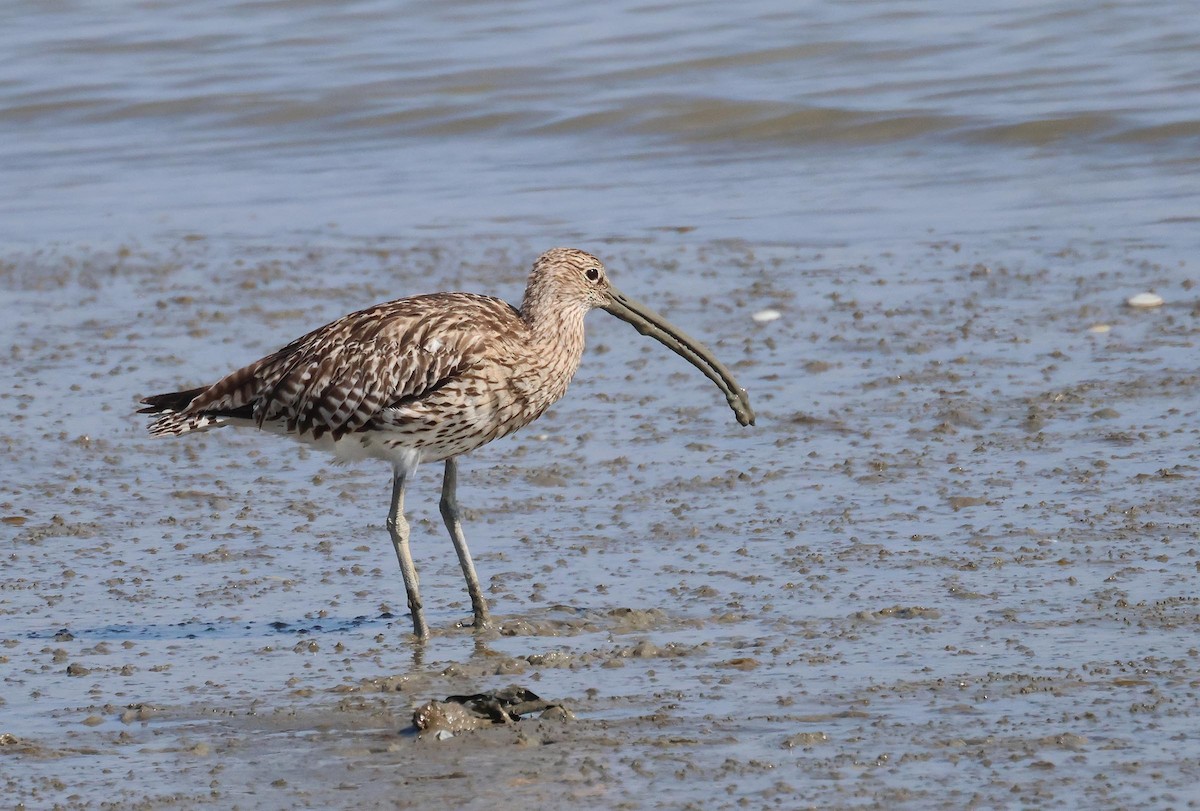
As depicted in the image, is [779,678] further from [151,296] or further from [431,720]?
[151,296]

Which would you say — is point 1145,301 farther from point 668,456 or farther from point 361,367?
point 361,367

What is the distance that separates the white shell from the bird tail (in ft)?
15.9

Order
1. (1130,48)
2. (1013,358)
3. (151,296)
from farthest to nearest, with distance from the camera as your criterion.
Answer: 1. (1130,48)
2. (151,296)
3. (1013,358)

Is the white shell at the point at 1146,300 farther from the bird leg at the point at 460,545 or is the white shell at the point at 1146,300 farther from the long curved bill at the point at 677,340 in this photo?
the bird leg at the point at 460,545

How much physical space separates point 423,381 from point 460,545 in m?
0.58

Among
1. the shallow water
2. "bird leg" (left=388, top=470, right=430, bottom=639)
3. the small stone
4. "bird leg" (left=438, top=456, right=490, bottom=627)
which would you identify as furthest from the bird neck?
the small stone

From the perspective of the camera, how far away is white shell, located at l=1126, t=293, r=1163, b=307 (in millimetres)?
9414

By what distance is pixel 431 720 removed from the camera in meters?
5.22

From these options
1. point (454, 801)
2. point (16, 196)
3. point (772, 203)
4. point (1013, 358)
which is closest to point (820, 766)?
point (454, 801)

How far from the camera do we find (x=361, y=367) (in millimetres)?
6430

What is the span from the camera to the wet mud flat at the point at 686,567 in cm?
495

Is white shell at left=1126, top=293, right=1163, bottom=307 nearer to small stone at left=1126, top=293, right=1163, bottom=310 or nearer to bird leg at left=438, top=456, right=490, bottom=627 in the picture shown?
small stone at left=1126, top=293, right=1163, bottom=310

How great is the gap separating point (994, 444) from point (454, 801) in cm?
368

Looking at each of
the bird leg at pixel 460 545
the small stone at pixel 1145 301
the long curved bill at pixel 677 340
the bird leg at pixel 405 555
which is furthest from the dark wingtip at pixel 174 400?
the small stone at pixel 1145 301
